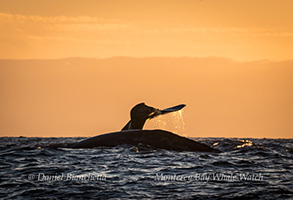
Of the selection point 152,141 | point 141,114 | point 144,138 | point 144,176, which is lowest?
point 144,176

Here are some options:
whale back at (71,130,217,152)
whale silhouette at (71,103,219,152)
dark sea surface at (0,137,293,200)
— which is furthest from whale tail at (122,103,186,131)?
dark sea surface at (0,137,293,200)

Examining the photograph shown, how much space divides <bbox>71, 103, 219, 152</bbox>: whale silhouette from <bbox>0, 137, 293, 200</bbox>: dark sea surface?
2.58 feet

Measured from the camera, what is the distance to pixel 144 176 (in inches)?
431

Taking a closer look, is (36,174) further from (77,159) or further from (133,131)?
(133,131)

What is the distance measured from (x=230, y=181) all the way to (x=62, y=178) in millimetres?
3954

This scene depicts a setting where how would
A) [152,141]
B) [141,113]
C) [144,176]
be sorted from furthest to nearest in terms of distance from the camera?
[141,113]
[152,141]
[144,176]

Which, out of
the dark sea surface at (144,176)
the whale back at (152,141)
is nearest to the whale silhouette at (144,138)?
the whale back at (152,141)

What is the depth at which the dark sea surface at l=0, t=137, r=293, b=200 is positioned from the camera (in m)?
8.99

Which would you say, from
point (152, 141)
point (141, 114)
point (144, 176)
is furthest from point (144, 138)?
point (144, 176)

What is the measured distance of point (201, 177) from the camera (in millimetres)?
10828

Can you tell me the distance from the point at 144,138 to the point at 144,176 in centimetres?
598

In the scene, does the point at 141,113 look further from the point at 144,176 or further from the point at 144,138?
the point at 144,176

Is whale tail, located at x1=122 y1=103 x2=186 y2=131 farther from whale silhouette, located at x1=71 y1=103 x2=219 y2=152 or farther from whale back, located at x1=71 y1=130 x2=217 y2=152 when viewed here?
whale back, located at x1=71 y1=130 x2=217 y2=152

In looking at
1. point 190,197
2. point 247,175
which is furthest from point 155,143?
point 190,197
